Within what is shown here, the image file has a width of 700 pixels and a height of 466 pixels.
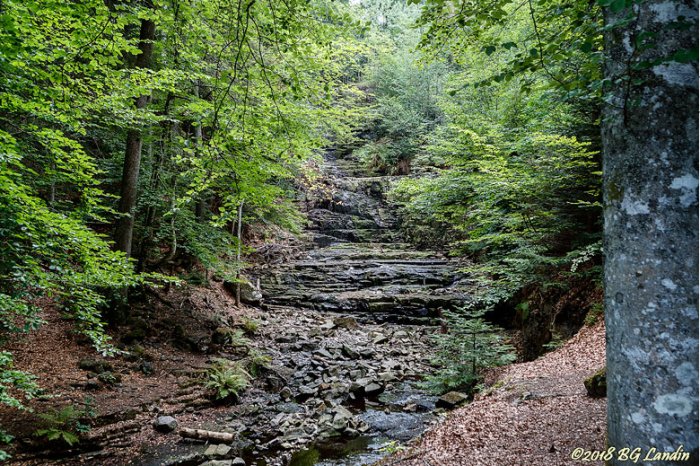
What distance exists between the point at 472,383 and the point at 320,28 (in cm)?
681

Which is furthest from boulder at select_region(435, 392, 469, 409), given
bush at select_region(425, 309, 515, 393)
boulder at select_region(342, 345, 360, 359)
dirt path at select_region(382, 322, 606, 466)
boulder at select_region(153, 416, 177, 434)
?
boulder at select_region(153, 416, 177, 434)

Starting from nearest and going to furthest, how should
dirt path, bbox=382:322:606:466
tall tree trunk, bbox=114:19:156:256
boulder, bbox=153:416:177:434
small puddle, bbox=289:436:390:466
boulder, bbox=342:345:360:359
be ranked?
1. dirt path, bbox=382:322:606:466
2. small puddle, bbox=289:436:390:466
3. boulder, bbox=153:416:177:434
4. tall tree trunk, bbox=114:19:156:256
5. boulder, bbox=342:345:360:359

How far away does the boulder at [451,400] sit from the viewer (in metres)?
7.32

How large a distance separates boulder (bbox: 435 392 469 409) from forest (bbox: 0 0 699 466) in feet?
0.12

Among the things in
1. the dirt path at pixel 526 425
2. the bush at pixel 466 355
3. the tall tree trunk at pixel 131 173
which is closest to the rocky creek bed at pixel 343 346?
the bush at pixel 466 355

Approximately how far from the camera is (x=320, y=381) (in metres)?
9.15

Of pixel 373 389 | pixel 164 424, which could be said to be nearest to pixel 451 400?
pixel 373 389

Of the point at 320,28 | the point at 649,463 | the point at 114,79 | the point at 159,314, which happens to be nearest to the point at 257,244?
the point at 159,314

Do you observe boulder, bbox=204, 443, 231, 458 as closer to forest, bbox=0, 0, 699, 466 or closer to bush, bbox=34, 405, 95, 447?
forest, bbox=0, 0, 699, 466

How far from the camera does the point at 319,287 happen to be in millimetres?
16875

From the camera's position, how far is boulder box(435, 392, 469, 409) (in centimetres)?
732

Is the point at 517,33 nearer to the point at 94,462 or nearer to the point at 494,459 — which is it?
the point at 494,459

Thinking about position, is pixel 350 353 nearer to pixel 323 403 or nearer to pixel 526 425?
pixel 323 403

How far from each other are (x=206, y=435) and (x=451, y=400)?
430cm
